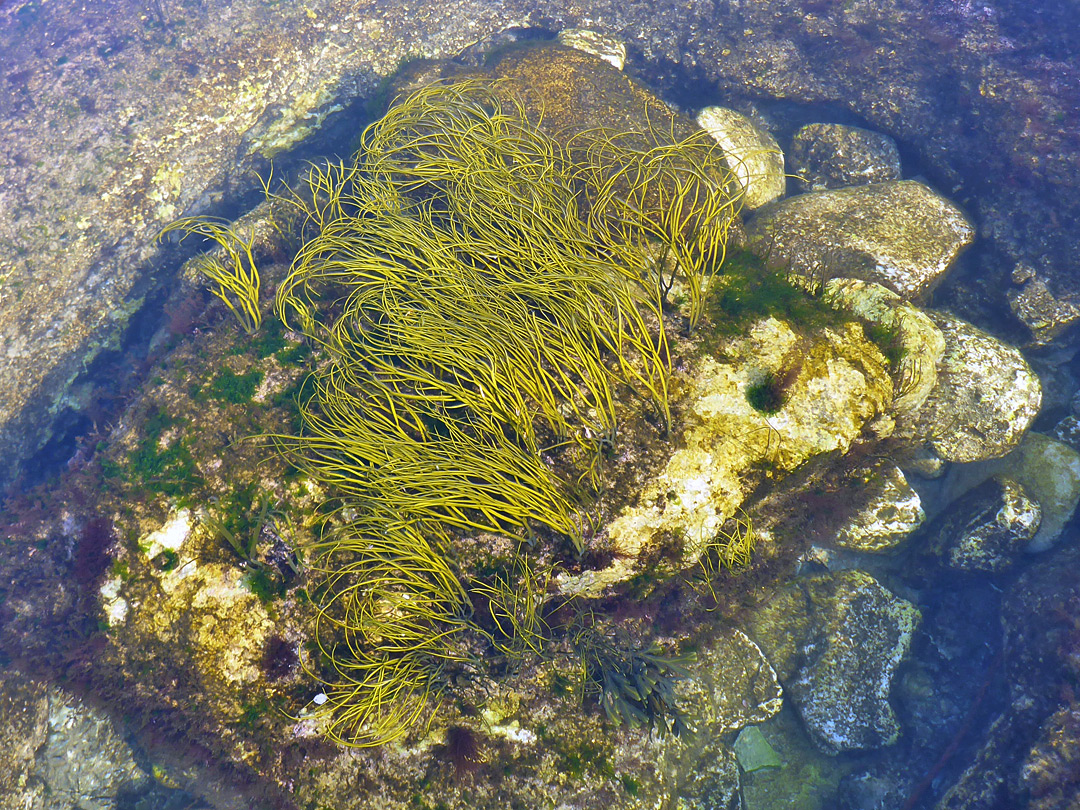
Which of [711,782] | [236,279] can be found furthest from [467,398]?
[711,782]

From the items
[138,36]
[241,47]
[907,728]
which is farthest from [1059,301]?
[138,36]

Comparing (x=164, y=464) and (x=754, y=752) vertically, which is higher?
(x=164, y=464)

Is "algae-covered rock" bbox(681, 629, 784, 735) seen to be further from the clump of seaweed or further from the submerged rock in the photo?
the submerged rock

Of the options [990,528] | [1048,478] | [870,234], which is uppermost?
[870,234]

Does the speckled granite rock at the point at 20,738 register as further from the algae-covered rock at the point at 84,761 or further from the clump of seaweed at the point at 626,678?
the clump of seaweed at the point at 626,678

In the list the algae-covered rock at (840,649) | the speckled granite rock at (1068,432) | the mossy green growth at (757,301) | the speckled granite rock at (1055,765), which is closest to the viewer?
the speckled granite rock at (1055,765)

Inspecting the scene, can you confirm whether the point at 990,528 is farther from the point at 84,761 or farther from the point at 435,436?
the point at 84,761

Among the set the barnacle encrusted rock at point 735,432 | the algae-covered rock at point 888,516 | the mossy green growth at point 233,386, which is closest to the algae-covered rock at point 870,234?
the barnacle encrusted rock at point 735,432

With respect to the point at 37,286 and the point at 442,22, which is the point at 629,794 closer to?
the point at 37,286
